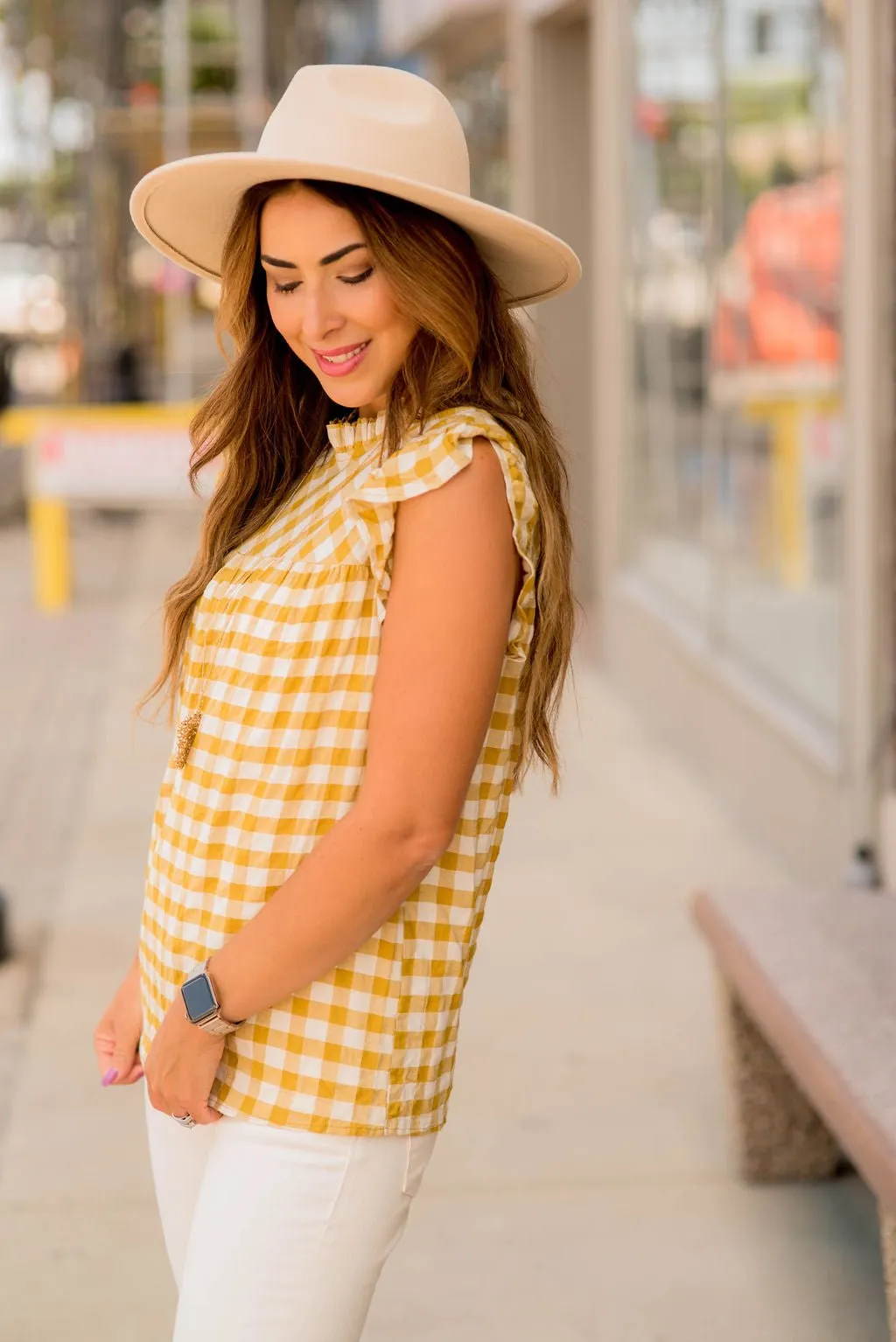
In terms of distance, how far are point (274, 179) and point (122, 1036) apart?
0.94 m

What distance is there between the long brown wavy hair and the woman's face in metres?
0.01

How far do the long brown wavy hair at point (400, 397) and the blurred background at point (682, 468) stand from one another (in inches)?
10.4

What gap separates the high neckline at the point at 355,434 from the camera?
5.96 ft

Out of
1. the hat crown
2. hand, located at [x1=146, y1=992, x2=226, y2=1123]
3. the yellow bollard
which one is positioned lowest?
the yellow bollard

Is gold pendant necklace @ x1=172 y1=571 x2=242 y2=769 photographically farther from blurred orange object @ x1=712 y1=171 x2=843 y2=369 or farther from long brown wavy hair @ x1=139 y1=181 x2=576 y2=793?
blurred orange object @ x1=712 y1=171 x2=843 y2=369

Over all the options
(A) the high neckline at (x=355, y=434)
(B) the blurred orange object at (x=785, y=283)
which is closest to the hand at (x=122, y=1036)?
(A) the high neckline at (x=355, y=434)

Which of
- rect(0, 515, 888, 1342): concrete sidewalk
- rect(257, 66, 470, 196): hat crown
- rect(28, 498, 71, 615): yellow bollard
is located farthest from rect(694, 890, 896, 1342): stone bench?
rect(28, 498, 71, 615): yellow bollard

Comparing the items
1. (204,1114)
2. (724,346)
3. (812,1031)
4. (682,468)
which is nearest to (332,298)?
(204,1114)

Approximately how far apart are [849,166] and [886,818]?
5.57ft

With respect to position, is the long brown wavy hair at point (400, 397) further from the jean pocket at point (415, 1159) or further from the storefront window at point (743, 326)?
the storefront window at point (743, 326)

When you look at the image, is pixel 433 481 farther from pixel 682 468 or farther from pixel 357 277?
pixel 682 468

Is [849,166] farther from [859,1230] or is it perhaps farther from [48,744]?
[48,744]

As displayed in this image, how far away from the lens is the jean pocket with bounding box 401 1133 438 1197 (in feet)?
5.87

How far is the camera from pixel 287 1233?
171cm
